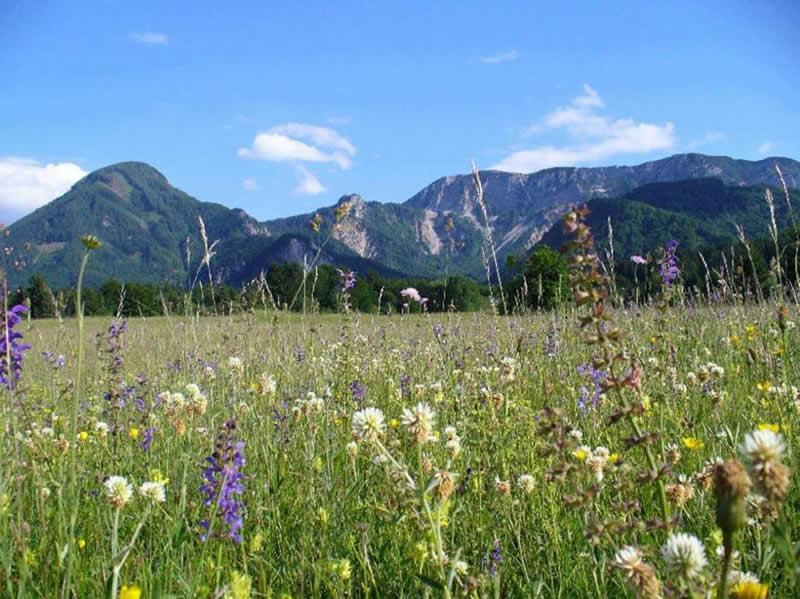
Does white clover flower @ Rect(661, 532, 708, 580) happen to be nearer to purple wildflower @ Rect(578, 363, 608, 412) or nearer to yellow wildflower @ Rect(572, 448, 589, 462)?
yellow wildflower @ Rect(572, 448, 589, 462)

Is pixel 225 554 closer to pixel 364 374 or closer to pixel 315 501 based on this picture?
pixel 315 501

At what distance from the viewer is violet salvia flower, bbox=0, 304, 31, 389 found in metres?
2.44

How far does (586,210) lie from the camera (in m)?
1.58

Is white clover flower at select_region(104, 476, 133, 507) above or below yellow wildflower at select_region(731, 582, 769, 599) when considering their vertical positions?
below

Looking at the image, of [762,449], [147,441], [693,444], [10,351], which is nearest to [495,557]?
[693,444]

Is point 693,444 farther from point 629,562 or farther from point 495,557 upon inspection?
point 629,562

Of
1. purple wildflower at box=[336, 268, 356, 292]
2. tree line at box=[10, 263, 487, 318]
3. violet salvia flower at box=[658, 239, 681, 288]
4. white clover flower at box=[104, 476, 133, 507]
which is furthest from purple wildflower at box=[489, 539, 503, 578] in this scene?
purple wildflower at box=[336, 268, 356, 292]

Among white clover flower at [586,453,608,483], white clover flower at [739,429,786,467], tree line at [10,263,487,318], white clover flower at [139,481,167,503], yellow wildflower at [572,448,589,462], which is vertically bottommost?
yellow wildflower at [572,448,589,462]

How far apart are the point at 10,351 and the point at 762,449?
9.40 ft

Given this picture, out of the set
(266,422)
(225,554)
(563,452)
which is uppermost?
(563,452)

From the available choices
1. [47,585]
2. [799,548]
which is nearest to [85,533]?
[47,585]

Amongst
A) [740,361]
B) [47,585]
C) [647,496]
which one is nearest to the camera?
[47,585]

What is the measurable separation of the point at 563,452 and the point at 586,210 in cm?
73

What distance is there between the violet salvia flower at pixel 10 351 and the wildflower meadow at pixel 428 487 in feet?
0.08
